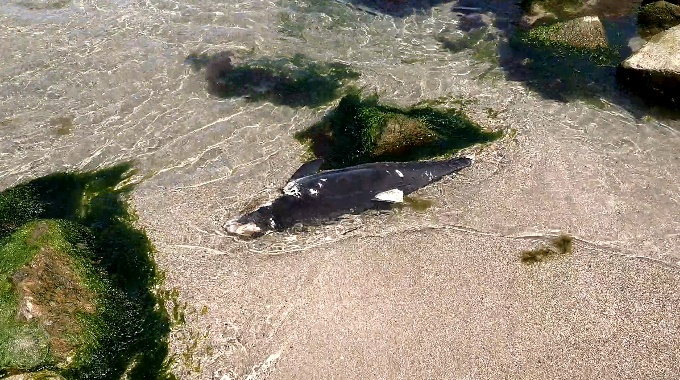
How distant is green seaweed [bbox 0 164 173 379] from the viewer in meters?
8.05

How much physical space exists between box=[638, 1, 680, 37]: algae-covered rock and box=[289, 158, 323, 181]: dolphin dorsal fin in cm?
1000

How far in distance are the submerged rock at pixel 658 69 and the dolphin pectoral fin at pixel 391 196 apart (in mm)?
6924


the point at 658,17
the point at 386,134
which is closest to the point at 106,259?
the point at 386,134

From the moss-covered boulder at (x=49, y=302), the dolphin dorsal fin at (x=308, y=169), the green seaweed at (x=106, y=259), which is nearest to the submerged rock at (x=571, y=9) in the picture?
the dolphin dorsal fin at (x=308, y=169)

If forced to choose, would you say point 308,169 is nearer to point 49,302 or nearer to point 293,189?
point 293,189

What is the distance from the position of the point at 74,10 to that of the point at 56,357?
12.6m

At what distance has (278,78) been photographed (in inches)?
548

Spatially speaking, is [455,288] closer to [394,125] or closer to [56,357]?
[394,125]

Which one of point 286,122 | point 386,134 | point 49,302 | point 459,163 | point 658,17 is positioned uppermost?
point 658,17

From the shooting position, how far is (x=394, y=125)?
37.6 ft

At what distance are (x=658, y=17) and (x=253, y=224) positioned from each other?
1248cm

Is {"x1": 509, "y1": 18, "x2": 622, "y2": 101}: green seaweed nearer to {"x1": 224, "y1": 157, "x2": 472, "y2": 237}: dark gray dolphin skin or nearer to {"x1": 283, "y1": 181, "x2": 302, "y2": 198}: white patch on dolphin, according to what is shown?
{"x1": 224, "y1": 157, "x2": 472, "y2": 237}: dark gray dolphin skin

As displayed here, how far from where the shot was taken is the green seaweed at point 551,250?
30.7 ft

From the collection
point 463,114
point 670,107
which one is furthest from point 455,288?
point 670,107
